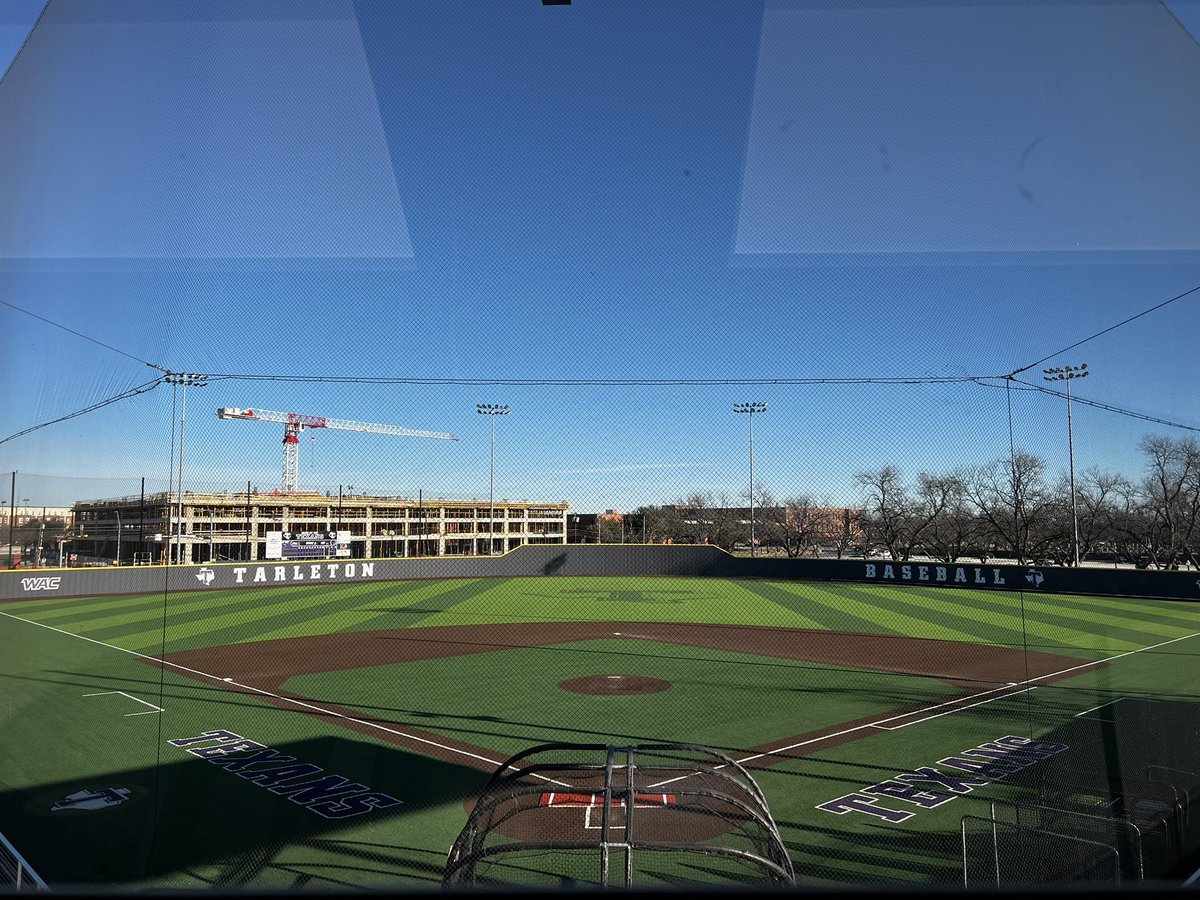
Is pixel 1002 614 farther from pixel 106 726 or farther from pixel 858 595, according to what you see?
pixel 106 726

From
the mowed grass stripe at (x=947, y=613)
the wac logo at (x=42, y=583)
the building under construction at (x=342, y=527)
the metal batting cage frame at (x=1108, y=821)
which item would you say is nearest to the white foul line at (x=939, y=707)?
the metal batting cage frame at (x=1108, y=821)

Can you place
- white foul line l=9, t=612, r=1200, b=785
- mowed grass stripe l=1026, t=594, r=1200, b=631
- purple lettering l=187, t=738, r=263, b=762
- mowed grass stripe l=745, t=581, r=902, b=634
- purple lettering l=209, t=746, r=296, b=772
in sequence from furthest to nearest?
mowed grass stripe l=745, t=581, r=902, b=634 → mowed grass stripe l=1026, t=594, r=1200, b=631 → white foul line l=9, t=612, r=1200, b=785 → purple lettering l=187, t=738, r=263, b=762 → purple lettering l=209, t=746, r=296, b=772

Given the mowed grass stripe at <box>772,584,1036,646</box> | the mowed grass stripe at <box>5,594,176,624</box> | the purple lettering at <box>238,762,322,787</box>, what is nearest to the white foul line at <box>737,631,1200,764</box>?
the mowed grass stripe at <box>772,584,1036,646</box>

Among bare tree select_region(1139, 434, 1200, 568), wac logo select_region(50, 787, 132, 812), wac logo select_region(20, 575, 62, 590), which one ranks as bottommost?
wac logo select_region(50, 787, 132, 812)

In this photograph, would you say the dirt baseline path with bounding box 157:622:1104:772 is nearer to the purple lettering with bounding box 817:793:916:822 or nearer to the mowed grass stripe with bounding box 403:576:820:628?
the mowed grass stripe with bounding box 403:576:820:628

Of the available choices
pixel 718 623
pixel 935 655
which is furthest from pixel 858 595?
pixel 935 655

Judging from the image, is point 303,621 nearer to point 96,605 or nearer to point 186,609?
point 186,609
